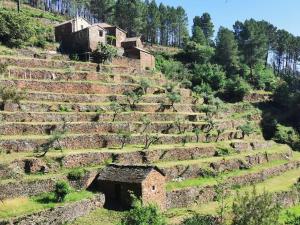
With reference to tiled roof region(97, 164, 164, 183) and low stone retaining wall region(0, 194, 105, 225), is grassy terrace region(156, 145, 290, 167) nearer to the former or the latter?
tiled roof region(97, 164, 164, 183)

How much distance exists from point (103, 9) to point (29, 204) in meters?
69.8

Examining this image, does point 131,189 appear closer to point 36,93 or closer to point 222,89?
point 36,93

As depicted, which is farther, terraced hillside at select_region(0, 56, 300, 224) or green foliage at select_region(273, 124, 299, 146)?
green foliage at select_region(273, 124, 299, 146)

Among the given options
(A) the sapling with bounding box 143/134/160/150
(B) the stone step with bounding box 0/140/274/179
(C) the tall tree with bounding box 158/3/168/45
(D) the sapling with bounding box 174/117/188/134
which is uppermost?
(C) the tall tree with bounding box 158/3/168/45

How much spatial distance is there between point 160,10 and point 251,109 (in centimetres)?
3992

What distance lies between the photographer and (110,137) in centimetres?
4200

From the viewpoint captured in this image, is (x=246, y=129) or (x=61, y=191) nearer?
(x=61, y=191)

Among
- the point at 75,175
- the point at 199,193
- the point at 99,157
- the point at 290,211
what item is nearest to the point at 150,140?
the point at 99,157

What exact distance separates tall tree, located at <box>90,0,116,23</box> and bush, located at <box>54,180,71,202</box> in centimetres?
6616

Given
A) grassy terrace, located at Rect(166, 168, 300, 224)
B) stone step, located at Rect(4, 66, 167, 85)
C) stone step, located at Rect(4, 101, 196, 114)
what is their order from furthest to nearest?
stone step, located at Rect(4, 66, 167, 85) < stone step, located at Rect(4, 101, 196, 114) < grassy terrace, located at Rect(166, 168, 300, 224)

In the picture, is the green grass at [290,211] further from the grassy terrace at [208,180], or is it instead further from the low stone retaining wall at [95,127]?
the low stone retaining wall at [95,127]

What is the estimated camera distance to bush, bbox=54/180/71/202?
32.2m

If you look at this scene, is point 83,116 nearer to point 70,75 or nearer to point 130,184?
point 70,75

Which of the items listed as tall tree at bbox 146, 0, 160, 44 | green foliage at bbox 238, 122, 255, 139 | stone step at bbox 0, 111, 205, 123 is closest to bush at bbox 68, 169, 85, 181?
stone step at bbox 0, 111, 205, 123
